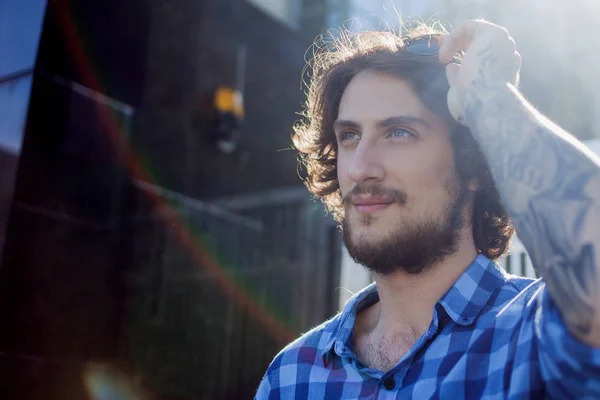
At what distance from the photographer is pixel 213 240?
20.0ft

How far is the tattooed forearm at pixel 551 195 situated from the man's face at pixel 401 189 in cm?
62

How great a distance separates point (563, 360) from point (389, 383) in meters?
0.69

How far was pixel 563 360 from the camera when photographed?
1195 millimetres

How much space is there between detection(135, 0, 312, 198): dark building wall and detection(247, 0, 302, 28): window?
0.06m

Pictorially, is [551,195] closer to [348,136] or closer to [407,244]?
[407,244]

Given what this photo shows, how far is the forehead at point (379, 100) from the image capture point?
2.14 meters

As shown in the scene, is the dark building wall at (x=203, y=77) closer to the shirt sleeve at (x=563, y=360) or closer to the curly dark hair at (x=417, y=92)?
the curly dark hair at (x=417, y=92)

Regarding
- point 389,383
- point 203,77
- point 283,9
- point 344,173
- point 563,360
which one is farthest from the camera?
point 203,77

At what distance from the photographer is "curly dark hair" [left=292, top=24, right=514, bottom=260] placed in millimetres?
2170

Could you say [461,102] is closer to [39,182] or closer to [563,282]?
[563,282]

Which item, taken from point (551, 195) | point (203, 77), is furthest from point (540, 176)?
point (203, 77)

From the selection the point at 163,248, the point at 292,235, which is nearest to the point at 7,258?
the point at 163,248

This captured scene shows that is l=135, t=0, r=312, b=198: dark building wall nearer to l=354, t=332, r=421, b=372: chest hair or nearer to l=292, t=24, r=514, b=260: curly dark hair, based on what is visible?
l=292, t=24, r=514, b=260: curly dark hair

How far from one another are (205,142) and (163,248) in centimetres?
134
